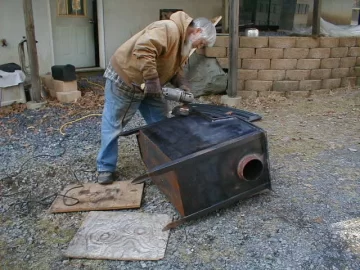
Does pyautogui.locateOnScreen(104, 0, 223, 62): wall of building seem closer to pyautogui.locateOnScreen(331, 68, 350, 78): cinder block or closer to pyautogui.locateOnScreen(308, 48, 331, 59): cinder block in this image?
pyautogui.locateOnScreen(308, 48, 331, 59): cinder block

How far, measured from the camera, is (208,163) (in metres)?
2.65

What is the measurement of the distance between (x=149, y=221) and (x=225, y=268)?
708 millimetres

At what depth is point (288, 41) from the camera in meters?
6.33

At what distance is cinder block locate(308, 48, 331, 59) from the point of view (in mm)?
6539

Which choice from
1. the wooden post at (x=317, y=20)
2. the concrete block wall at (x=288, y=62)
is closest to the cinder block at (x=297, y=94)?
the concrete block wall at (x=288, y=62)

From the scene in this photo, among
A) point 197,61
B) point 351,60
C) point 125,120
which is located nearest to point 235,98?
point 197,61

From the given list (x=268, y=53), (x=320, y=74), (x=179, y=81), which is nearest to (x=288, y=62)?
(x=268, y=53)

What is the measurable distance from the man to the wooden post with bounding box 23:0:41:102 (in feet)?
8.94

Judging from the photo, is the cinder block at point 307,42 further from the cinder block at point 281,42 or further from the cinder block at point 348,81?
the cinder block at point 348,81

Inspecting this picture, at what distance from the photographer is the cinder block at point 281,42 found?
627 centimetres

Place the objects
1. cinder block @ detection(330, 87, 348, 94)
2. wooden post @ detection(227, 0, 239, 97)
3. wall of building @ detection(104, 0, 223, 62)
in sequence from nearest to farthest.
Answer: wooden post @ detection(227, 0, 239, 97) < cinder block @ detection(330, 87, 348, 94) < wall of building @ detection(104, 0, 223, 62)

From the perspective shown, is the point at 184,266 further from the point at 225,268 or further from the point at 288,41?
the point at 288,41

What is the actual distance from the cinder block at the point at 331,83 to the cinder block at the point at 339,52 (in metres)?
0.43

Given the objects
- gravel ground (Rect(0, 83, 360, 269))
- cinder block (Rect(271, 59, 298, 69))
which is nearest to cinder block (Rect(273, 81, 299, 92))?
cinder block (Rect(271, 59, 298, 69))
